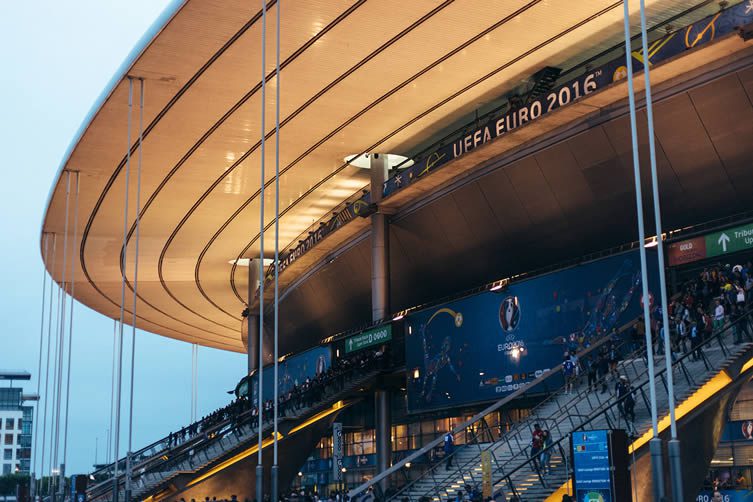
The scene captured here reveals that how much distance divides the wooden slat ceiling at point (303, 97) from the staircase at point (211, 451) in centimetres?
733

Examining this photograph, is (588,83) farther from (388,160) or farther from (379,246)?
(379,246)

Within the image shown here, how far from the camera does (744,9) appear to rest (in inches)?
983

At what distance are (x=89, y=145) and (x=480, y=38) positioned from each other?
16149 millimetres

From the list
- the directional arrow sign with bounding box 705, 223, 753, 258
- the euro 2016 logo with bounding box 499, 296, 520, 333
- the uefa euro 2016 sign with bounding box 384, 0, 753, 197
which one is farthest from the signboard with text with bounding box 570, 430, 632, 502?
the euro 2016 logo with bounding box 499, 296, 520, 333

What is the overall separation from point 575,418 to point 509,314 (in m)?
8.85

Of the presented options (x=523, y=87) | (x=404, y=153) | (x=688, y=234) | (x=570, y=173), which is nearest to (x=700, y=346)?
(x=688, y=234)

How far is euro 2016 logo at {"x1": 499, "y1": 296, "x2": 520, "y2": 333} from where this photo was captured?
108 ft

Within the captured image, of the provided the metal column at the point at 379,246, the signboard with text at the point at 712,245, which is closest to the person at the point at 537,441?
the signboard with text at the point at 712,245

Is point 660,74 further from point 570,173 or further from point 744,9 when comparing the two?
point 570,173

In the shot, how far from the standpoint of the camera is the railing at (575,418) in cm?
2147

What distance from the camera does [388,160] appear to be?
41844mm

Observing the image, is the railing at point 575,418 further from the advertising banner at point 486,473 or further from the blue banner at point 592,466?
the blue banner at point 592,466

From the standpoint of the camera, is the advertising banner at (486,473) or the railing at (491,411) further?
the railing at (491,411)

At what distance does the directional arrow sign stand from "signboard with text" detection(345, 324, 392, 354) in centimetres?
1495
